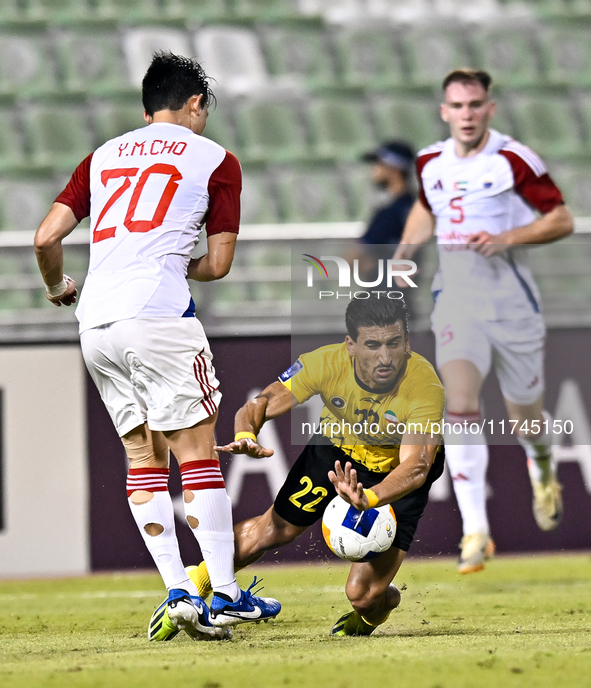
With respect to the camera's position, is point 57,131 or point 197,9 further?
point 197,9

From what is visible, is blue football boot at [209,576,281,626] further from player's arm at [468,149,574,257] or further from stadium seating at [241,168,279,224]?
stadium seating at [241,168,279,224]

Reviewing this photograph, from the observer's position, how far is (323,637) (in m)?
3.57

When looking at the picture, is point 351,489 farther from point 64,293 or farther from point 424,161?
point 424,161

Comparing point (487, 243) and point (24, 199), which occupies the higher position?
point (24, 199)

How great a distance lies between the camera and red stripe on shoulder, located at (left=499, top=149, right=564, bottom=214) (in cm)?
515

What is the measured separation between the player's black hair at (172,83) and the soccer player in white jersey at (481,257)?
5.35 feet

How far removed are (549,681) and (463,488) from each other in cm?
255

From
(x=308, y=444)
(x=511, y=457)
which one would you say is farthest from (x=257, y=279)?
(x=308, y=444)

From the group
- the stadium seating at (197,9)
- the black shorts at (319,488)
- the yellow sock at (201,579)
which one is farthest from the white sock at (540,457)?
the stadium seating at (197,9)

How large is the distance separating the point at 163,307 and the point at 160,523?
2.28 ft

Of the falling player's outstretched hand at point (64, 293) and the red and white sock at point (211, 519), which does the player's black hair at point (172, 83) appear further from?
the red and white sock at point (211, 519)

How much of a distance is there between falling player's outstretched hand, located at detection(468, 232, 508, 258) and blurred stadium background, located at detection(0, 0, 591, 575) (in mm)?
916

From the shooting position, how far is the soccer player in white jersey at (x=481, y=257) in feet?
16.5

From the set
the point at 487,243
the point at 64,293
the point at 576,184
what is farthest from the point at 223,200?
the point at 576,184
